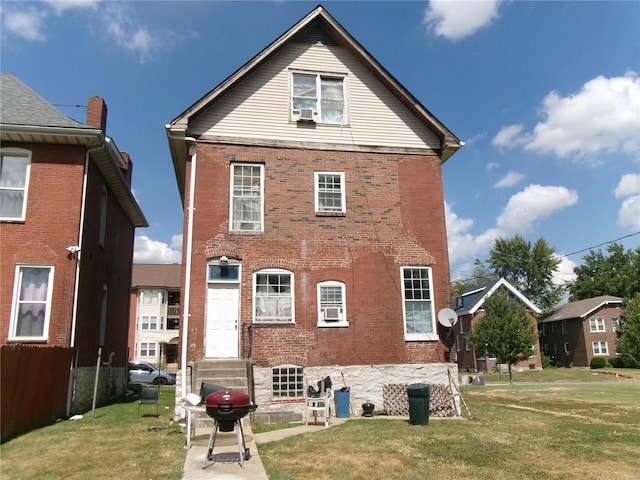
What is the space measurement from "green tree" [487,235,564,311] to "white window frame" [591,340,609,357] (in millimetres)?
21605

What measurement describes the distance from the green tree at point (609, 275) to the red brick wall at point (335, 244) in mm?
59422

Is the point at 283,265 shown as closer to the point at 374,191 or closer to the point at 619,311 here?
the point at 374,191

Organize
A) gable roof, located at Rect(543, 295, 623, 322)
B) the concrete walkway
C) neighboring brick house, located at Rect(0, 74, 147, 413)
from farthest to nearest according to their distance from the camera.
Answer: gable roof, located at Rect(543, 295, 623, 322) → neighboring brick house, located at Rect(0, 74, 147, 413) → the concrete walkway

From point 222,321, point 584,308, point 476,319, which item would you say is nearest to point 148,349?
point 476,319

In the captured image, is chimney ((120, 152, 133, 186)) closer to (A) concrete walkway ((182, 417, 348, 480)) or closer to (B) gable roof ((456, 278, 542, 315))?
(A) concrete walkway ((182, 417, 348, 480))

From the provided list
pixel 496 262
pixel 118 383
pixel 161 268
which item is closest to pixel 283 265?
pixel 118 383

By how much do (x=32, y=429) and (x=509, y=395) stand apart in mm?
18279

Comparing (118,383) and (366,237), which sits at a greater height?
(366,237)

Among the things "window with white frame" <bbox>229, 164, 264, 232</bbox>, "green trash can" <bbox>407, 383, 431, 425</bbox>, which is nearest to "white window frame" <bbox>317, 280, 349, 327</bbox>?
"window with white frame" <bbox>229, 164, 264, 232</bbox>

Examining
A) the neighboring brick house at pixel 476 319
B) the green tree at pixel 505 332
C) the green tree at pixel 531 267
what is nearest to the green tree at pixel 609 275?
the green tree at pixel 531 267

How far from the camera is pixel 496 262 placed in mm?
75562

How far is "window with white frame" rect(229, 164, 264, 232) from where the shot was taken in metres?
14.3

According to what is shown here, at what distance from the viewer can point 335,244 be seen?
14.6 metres

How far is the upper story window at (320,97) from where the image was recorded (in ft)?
50.6
